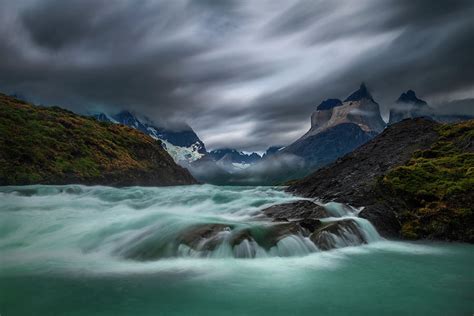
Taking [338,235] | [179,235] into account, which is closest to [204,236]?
[179,235]

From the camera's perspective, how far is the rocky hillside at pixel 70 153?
54.5 meters

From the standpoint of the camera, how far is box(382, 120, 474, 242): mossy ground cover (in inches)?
805

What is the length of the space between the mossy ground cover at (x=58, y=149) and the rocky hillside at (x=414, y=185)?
140ft

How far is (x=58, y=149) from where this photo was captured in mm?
63281

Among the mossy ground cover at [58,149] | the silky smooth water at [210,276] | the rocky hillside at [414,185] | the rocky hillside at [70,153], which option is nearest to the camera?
the silky smooth water at [210,276]

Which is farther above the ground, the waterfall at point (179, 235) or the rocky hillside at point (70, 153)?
the rocky hillside at point (70, 153)

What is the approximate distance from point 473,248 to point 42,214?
29.4 meters

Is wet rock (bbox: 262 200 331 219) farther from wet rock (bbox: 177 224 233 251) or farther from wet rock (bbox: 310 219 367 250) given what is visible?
wet rock (bbox: 177 224 233 251)

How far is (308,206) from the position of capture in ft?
80.3

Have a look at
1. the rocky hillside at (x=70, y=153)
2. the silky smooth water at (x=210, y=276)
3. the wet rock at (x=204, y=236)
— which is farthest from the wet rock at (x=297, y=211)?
the rocky hillside at (x=70, y=153)

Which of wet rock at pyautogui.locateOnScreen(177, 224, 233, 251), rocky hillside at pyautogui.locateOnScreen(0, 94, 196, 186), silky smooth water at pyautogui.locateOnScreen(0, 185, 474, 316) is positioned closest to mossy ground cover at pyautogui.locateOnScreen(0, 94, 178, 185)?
rocky hillside at pyautogui.locateOnScreen(0, 94, 196, 186)

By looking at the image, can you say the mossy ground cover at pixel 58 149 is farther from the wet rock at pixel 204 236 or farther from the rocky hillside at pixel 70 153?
the wet rock at pixel 204 236

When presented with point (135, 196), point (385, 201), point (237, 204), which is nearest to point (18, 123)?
point (135, 196)

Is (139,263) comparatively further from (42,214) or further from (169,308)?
(42,214)
